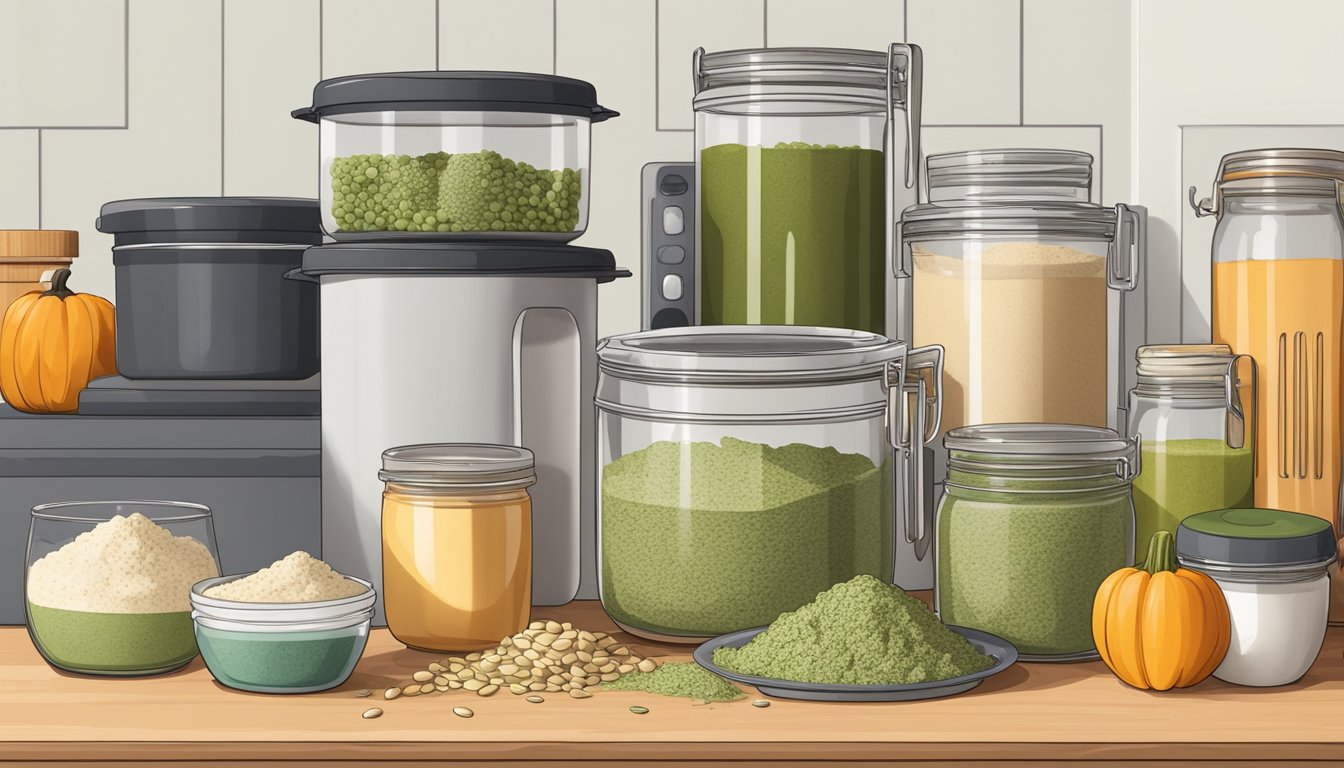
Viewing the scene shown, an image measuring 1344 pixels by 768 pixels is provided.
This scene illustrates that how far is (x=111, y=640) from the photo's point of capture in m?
0.95

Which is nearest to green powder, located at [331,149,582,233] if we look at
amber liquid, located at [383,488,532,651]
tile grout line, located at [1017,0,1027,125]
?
amber liquid, located at [383,488,532,651]

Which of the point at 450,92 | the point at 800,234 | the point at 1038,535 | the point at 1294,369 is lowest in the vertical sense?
the point at 1038,535

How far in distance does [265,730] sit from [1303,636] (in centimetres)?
69

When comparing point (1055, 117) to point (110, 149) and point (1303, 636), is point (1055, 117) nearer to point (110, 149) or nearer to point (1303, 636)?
point (1303, 636)

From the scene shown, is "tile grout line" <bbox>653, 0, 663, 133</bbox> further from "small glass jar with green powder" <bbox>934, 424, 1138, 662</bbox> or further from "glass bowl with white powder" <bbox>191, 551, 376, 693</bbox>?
"glass bowl with white powder" <bbox>191, 551, 376, 693</bbox>

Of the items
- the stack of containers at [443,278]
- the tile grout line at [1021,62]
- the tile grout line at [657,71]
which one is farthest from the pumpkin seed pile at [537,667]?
the tile grout line at [1021,62]

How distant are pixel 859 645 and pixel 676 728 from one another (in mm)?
141

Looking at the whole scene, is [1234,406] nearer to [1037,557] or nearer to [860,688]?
[1037,557]

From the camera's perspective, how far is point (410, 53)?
5.09ft

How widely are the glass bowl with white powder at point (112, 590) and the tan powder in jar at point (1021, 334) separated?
63 cm

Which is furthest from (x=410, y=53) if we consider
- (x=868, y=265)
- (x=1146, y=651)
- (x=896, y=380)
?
(x=1146, y=651)

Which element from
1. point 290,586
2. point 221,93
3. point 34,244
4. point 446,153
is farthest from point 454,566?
point 221,93

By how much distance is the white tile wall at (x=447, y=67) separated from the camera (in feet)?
5.08

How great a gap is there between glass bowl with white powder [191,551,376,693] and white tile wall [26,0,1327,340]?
27.1 inches
